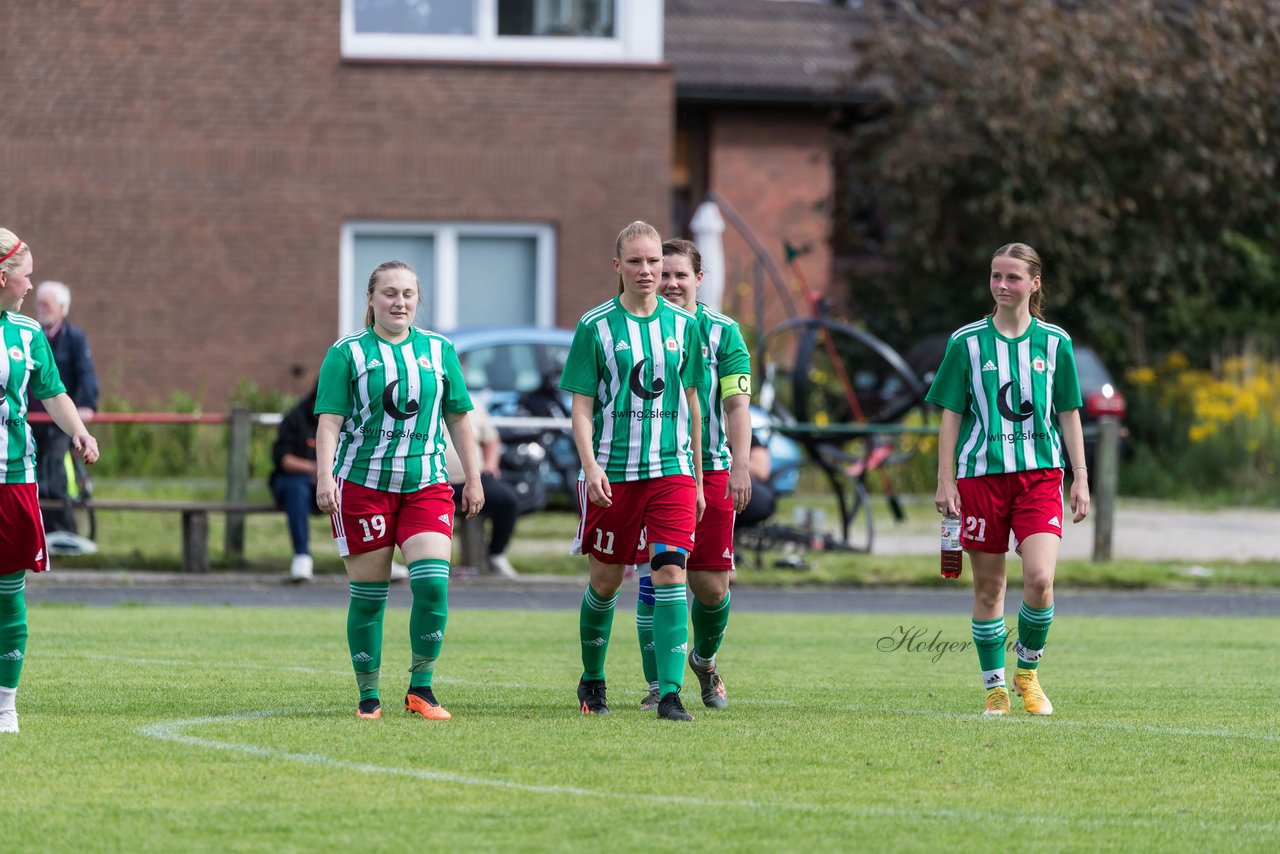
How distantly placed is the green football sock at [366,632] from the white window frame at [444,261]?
15.2 m

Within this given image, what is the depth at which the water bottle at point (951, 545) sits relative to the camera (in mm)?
8070

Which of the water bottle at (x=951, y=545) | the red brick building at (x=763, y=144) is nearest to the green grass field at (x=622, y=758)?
the water bottle at (x=951, y=545)

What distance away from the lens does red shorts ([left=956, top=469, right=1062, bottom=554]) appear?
7.95m

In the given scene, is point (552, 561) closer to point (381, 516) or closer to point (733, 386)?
point (733, 386)

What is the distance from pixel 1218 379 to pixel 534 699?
1965 centimetres

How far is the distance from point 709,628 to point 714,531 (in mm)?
402

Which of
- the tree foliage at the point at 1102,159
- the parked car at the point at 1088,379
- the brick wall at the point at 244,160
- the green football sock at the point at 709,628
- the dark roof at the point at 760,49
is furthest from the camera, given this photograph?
the dark roof at the point at 760,49

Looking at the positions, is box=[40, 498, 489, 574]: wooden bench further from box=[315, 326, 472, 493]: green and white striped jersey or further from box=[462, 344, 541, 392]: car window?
box=[315, 326, 472, 493]: green and white striped jersey

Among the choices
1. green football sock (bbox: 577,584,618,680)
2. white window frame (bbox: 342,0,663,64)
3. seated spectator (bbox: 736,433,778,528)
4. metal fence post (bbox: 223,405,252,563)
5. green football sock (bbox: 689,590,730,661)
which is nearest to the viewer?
green football sock (bbox: 577,584,618,680)

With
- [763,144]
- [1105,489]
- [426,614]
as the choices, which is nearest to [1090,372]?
[1105,489]

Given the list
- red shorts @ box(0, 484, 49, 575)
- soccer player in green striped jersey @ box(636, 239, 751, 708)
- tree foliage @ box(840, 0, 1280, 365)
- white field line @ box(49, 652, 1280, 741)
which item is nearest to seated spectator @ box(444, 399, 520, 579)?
white field line @ box(49, 652, 1280, 741)

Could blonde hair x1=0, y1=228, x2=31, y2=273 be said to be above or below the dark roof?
below

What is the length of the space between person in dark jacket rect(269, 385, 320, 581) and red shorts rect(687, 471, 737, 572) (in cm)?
739

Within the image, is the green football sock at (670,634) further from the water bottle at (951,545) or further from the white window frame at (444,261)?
the white window frame at (444,261)
